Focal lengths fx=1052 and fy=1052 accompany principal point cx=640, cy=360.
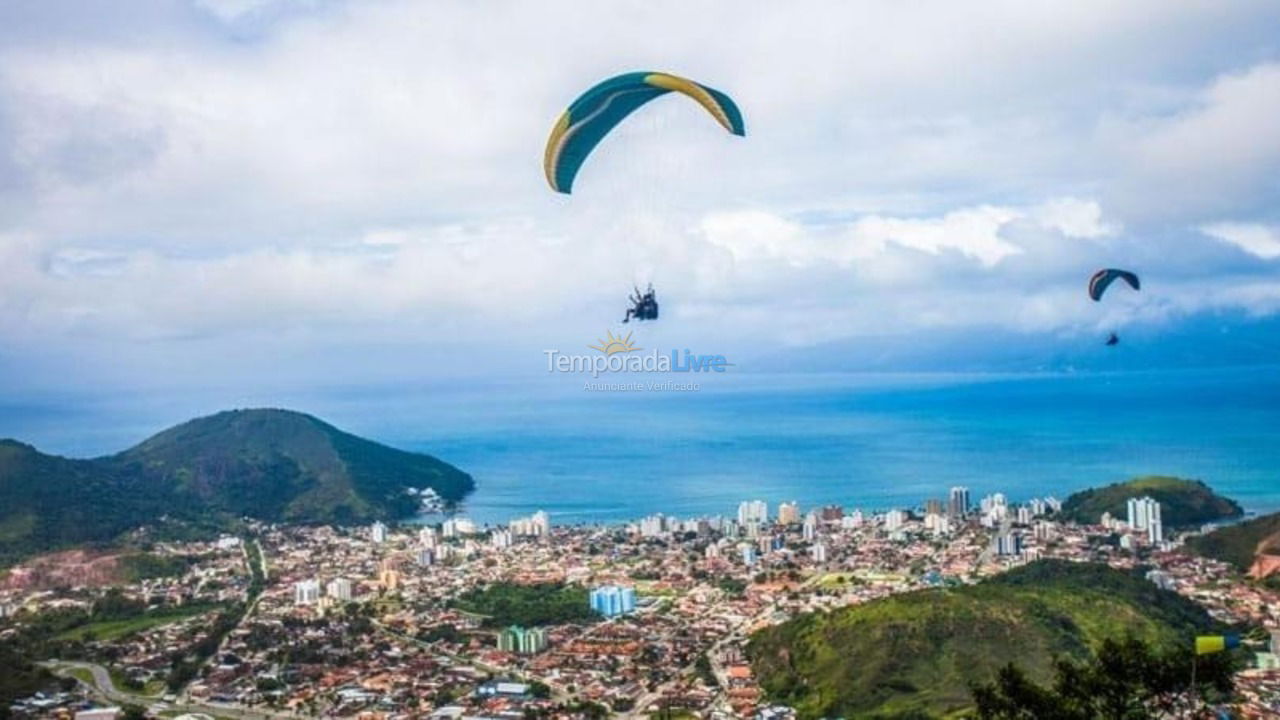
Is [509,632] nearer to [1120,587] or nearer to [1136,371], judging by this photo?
[1120,587]

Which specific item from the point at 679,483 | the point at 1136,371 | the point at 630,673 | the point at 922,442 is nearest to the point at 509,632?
the point at 630,673

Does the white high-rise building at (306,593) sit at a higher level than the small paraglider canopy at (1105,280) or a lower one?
lower

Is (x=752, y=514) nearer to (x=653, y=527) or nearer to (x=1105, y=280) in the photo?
(x=653, y=527)

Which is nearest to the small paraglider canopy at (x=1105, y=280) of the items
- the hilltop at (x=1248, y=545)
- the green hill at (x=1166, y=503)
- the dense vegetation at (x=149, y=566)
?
the hilltop at (x=1248, y=545)

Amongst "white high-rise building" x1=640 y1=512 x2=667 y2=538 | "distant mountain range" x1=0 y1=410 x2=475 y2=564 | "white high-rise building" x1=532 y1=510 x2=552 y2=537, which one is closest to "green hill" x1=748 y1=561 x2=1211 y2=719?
"white high-rise building" x1=640 y1=512 x2=667 y2=538

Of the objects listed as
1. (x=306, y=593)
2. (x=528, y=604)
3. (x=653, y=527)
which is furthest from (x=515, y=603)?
(x=653, y=527)

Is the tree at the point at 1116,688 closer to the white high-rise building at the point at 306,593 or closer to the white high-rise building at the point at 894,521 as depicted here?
the white high-rise building at the point at 306,593

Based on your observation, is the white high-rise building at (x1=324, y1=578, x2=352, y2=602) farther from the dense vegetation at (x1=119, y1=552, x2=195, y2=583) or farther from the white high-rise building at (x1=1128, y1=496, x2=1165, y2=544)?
the white high-rise building at (x1=1128, y1=496, x2=1165, y2=544)
